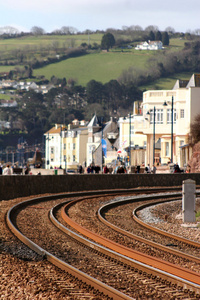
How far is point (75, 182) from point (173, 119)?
5089 cm

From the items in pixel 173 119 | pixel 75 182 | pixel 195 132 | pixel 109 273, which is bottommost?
pixel 75 182

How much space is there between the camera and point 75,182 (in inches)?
1630

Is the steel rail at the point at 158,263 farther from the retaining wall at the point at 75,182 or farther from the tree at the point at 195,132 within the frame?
the tree at the point at 195,132

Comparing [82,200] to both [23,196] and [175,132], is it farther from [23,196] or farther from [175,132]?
[175,132]

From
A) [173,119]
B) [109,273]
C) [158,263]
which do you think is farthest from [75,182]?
[173,119]

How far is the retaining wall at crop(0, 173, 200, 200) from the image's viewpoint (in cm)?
3550

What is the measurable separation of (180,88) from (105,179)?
149 feet

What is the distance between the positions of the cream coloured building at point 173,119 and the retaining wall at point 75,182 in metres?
26.9

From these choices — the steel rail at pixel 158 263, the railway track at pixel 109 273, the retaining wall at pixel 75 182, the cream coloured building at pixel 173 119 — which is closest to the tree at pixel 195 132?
the cream coloured building at pixel 173 119

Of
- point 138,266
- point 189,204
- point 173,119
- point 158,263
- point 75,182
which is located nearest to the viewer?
point 138,266

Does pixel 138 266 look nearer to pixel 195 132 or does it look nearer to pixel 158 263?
pixel 158 263

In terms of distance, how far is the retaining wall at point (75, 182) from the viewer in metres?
35.5

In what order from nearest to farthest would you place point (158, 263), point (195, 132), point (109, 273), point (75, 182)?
1. point (109, 273)
2. point (158, 263)
3. point (75, 182)
4. point (195, 132)

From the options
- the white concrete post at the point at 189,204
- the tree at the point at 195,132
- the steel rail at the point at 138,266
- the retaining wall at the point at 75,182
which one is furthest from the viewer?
the tree at the point at 195,132
